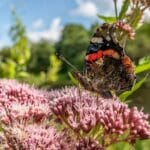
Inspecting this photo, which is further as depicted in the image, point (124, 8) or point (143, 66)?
point (124, 8)

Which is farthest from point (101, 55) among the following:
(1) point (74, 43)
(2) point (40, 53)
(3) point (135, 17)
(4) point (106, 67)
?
(2) point (40, 53)

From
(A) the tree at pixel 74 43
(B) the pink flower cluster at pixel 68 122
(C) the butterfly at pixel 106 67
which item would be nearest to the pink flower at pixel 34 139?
(B) the pink flower cluster at pixel 68 122

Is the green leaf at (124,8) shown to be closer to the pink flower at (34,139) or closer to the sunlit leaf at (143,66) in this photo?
the sunlit leaf at (143,66)

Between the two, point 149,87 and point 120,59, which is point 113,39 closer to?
point 120,59

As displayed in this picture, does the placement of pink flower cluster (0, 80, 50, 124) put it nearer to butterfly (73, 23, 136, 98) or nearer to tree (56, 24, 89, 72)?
butterfly (73, 23, 136, 98)

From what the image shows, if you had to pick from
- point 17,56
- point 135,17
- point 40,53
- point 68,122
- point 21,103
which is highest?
point 40,53

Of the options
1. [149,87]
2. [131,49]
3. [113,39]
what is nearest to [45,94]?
[113,39]

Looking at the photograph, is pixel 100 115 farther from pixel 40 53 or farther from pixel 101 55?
pixel 40 53
